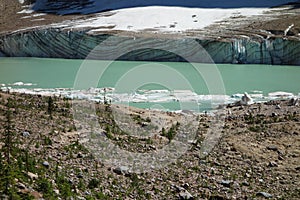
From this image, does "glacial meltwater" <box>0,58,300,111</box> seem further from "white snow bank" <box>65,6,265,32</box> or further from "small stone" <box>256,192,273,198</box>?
"small stone" <box>256,192,273,198</box>

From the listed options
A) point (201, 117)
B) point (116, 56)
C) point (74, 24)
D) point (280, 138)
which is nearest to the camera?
point (280, 138)

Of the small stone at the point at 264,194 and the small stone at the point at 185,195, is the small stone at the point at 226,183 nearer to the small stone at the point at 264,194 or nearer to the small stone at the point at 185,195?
the small stone at the point at 264,194

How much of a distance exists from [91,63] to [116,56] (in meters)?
1.67

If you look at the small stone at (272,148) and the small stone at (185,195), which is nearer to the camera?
the small stone at (185,195)

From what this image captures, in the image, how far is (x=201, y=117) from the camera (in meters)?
9.77

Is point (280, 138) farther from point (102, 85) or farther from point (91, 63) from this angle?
point (91, 63)

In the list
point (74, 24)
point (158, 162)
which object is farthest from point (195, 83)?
point (74, 24)

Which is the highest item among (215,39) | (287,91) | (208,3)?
(208,3)

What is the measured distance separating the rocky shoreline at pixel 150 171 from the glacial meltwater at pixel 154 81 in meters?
3.78

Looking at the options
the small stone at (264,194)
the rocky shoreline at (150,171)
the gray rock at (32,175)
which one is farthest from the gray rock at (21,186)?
the small stone at (264,194)

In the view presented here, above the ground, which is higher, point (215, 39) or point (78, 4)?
point (78, 4)

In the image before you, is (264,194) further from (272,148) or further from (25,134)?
(25,134)

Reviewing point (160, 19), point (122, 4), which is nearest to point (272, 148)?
point (160, 19)

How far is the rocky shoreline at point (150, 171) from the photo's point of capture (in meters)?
5.32
